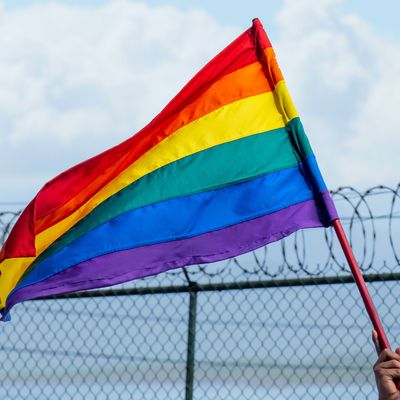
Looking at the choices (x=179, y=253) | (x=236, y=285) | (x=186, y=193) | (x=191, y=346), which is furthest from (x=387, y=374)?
(x=191, y=346)

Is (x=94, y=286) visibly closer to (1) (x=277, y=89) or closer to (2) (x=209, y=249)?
(2) (x=209, y=249)

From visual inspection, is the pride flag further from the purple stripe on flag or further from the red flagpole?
the red flagpole

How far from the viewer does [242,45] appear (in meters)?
5.43

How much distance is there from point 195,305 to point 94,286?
2.40 meters

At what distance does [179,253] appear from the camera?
16.8 feet

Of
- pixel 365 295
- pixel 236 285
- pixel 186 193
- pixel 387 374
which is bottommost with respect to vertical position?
pixel 387 374

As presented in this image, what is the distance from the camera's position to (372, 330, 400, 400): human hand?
413 centimetres

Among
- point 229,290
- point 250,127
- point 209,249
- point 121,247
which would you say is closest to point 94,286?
point 121,247

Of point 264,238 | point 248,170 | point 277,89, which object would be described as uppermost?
point 277,89

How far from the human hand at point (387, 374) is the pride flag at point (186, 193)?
93 centimetres

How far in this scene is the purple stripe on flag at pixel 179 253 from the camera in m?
5.04

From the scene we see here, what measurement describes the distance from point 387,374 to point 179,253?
4.21ft

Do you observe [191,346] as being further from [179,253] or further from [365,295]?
[365,295]

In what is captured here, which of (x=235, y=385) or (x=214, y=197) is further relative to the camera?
(x=235, y=385)
